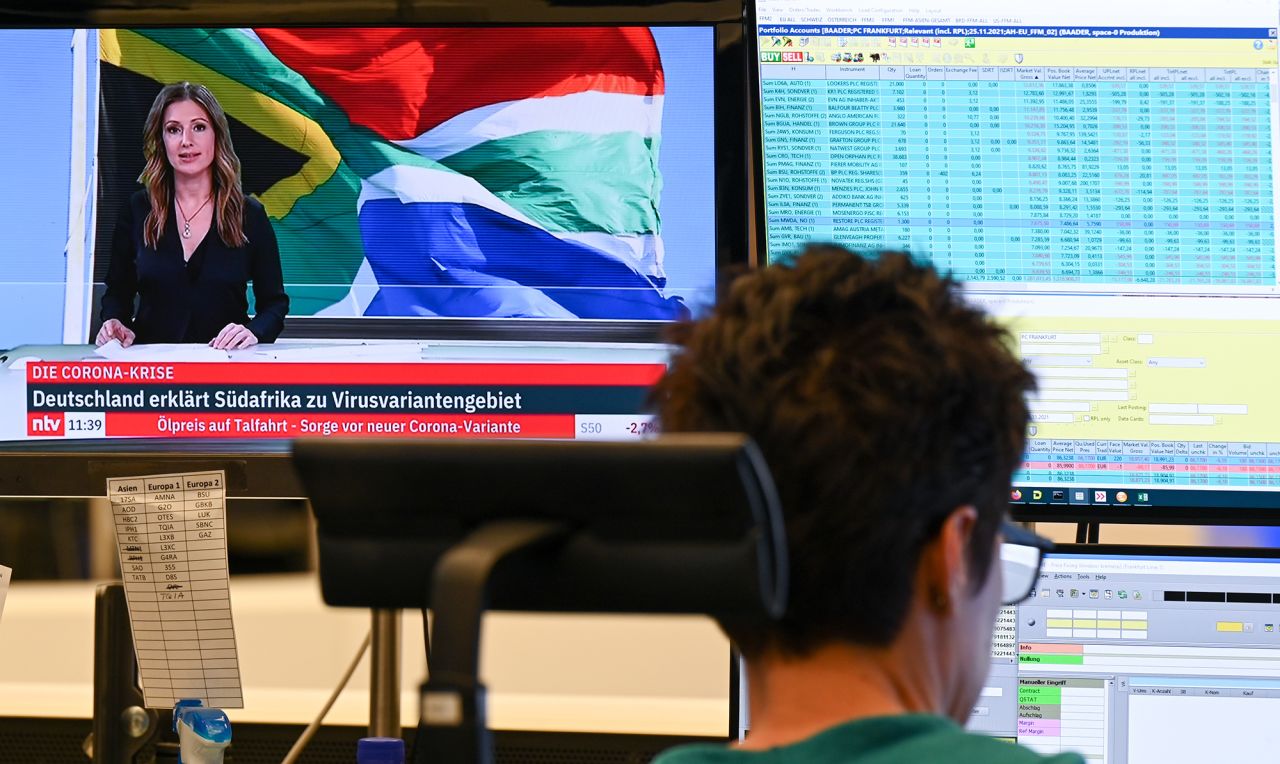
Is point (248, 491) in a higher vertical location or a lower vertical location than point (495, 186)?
lower

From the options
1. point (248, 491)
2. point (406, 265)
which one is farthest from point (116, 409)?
point (406, 265)

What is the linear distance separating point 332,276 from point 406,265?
0.24 feet

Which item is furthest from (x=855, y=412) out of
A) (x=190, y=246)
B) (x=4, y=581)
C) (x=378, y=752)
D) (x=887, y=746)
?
(x=4, y=581)

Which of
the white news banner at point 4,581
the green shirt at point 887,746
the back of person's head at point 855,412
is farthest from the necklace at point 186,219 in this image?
the green shirt at point 887,746

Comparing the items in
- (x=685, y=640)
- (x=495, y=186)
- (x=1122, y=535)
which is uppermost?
(x=495, y=186)

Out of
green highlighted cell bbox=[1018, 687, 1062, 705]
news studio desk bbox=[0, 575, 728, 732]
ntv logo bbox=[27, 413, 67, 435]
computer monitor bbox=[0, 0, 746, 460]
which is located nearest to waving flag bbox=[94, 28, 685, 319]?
computer monitor bbox=[0, 0, 746, 460]

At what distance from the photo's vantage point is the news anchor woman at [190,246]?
1271 millimetres

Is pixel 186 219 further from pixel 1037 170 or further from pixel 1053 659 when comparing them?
pixel 1053 659

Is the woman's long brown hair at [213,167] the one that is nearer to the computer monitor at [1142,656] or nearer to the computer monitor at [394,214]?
the computer monitor at [394,214]

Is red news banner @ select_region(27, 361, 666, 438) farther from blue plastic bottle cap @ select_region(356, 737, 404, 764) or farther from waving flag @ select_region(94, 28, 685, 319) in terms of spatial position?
blue plastic bottle cap @ select_region(356, 737, 404, 764)

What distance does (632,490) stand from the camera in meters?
0.54

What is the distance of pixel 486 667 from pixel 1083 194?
0.79 m

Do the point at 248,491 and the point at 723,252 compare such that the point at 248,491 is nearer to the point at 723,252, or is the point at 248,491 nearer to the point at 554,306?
the point at 554,306

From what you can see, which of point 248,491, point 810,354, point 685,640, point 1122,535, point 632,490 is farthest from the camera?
point 685,640
